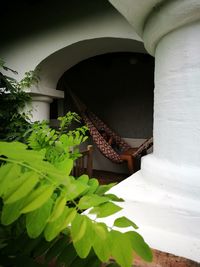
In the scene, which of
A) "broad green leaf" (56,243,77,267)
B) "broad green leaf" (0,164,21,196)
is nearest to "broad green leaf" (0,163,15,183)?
"broad green leaf" (0,164,21,196)

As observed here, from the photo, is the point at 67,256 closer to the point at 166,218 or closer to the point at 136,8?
the point at 166,218

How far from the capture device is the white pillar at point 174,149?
416 millimetres

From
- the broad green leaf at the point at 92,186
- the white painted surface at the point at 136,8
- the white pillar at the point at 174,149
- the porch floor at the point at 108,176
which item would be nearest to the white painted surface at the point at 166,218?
the white pillar at the point at 174,149

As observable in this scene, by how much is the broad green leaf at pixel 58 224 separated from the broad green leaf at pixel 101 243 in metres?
0.02

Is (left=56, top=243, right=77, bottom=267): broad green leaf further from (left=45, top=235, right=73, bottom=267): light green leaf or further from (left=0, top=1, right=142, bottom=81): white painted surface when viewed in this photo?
(left=0, top=1, right=142, bottom=81): white painted surface

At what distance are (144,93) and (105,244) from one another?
3381 millimetres

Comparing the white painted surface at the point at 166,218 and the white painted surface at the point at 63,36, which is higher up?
the white painted surface at the point at 63,36

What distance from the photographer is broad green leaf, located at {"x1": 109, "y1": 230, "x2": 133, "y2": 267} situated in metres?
0.18

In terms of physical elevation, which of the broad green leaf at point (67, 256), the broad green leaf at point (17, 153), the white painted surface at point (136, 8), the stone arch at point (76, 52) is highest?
the stone arch at point (76, 52)

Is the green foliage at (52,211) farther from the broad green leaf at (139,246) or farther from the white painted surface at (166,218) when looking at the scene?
the white painted surface at (166,218)

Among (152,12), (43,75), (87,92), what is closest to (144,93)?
(87,92)

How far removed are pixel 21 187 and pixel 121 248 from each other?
10 centimetres

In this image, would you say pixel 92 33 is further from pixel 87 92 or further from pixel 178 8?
pixel 87 92

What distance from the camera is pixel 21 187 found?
0.51 ft
